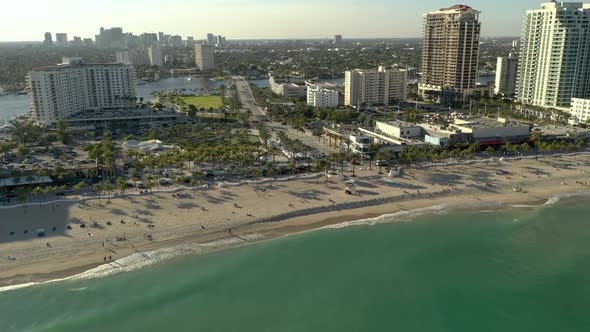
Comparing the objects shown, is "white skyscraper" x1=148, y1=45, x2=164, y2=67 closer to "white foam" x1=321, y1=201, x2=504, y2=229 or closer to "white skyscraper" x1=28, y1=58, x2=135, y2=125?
"white skyscraper" x1=28, y1=58, x2=135, y2=125

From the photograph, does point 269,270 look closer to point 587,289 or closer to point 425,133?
point 587,289

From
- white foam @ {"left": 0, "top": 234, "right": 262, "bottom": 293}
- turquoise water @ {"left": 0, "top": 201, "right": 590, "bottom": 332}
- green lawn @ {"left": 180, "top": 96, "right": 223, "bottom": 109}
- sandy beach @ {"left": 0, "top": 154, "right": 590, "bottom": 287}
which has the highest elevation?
green lawn @ {"left": 180, "top": 96, "right": 223, "bottom": 109}

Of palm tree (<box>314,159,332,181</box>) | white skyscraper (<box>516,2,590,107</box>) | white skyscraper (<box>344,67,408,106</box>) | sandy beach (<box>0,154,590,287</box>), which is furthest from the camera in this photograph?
white skyscraper (<box>344,67,408,106</box>)

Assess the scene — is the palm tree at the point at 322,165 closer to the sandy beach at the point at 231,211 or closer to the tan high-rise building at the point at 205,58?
the sandy beach at the point at 231,211

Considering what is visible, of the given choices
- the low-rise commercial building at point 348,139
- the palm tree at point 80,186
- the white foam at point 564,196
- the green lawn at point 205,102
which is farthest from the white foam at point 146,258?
the green lawn at point 205,102

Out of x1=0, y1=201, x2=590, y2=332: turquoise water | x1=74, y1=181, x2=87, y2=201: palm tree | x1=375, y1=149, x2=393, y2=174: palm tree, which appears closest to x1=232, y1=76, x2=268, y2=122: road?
x1=375, y1=149, x2=393, y2=174: palm tree

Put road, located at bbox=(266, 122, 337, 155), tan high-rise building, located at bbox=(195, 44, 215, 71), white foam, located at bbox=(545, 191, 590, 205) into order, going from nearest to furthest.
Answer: white foam, located at bbox=(545, 191, 590, 205) → road, located at bbox=(266, 122, 337, 155) → tan high-rise building, located at bbox=(195, 44, 215, 71)

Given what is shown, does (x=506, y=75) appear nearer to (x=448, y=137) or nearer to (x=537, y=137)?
(x=537, y=137)
